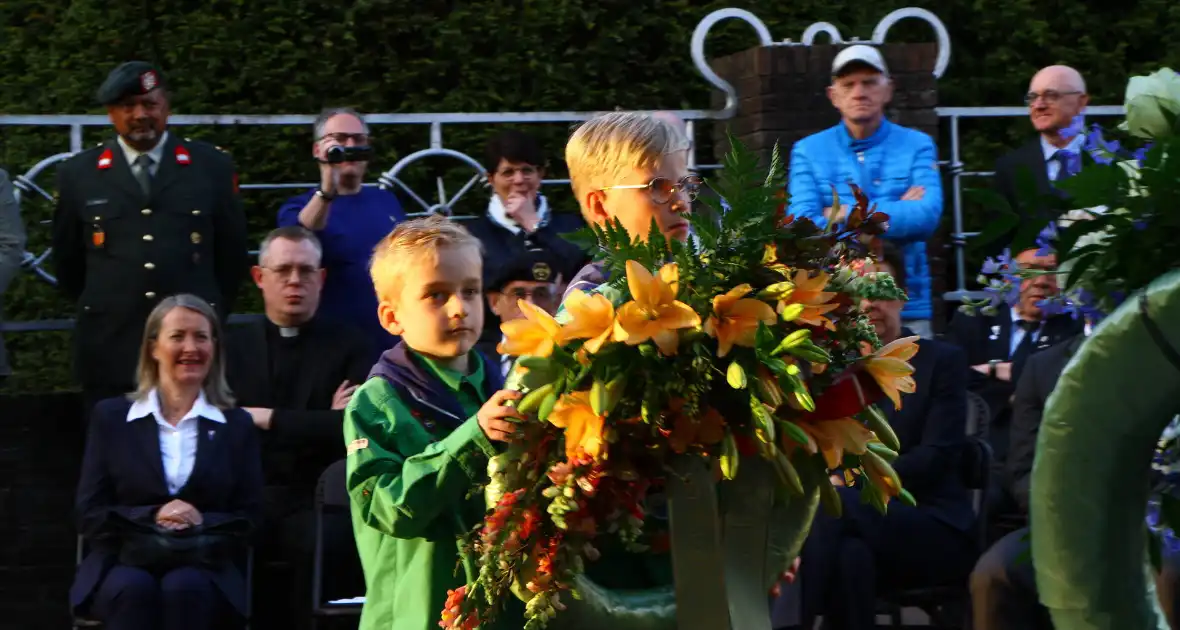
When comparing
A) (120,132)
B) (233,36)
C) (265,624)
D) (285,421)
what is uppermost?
(233,36)

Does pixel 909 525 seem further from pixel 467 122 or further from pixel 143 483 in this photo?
pixel 467 122

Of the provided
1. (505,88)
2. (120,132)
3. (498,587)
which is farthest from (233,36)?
(498,587)

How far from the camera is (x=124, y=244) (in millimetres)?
6848

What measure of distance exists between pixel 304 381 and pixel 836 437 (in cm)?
413

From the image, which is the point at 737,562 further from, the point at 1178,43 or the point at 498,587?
the point at 1178,43

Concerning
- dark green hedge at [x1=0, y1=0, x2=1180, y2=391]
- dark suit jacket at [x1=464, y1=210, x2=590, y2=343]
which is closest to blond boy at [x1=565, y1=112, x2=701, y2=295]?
dark suit jacket at [x1=464, y1=210, x2=590, y2=343]

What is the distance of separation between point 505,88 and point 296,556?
11.6 ft

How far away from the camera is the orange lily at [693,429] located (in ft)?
8.52

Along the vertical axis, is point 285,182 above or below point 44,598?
above

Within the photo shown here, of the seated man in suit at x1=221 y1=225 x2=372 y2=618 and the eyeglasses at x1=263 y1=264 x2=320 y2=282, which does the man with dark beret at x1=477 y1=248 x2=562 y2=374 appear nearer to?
the seated man in suit at x1=221 y1=225 x2=372 y2=618

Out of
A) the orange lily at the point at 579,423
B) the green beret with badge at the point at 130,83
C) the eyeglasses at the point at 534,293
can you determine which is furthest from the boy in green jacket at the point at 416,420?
the green beret with badge at the point at 130,83

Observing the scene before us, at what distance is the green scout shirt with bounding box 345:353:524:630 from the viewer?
327cm

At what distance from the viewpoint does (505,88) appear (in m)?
9.20

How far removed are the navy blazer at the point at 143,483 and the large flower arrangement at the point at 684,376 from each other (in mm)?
3374
